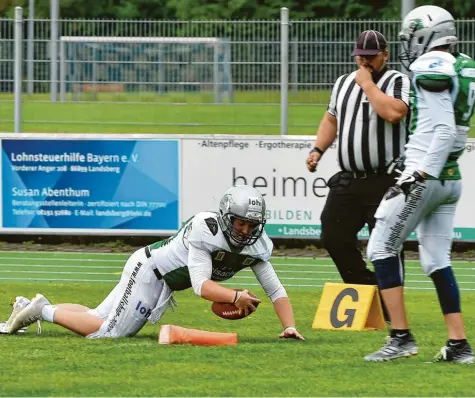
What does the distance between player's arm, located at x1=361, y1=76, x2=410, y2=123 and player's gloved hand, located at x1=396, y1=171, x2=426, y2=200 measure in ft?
5.78

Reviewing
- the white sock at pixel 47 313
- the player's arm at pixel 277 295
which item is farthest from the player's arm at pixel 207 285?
the white sock at pixel 47 313

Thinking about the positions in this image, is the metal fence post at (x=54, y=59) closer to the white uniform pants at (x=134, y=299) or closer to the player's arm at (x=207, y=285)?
the white uniform pants at (x=134, y=299)

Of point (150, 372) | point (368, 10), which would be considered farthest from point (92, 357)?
point (368, 10)

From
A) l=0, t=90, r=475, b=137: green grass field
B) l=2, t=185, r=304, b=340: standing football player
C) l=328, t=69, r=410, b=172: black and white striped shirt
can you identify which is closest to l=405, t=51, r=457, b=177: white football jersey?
l=2, t=185, r=304, b=340: standing football player

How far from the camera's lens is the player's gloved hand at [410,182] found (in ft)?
24.7

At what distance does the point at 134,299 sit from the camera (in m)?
8.83

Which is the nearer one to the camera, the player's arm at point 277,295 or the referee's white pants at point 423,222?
the referee's white pants at point 423,222

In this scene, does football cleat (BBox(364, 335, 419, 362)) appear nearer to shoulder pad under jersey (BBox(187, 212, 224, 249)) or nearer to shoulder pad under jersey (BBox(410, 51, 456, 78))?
shoulder pad under jersey (BBox(187, 212, 224, 249))

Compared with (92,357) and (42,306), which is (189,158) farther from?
(92,357)

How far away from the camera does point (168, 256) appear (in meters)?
8.81

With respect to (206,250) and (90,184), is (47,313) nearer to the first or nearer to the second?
(206,250)

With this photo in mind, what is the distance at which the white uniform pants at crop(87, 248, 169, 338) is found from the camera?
8.84 m

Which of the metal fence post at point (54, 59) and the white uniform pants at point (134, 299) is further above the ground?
the metal fence post at point (54, 59)

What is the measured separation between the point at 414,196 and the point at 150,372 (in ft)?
5.34
